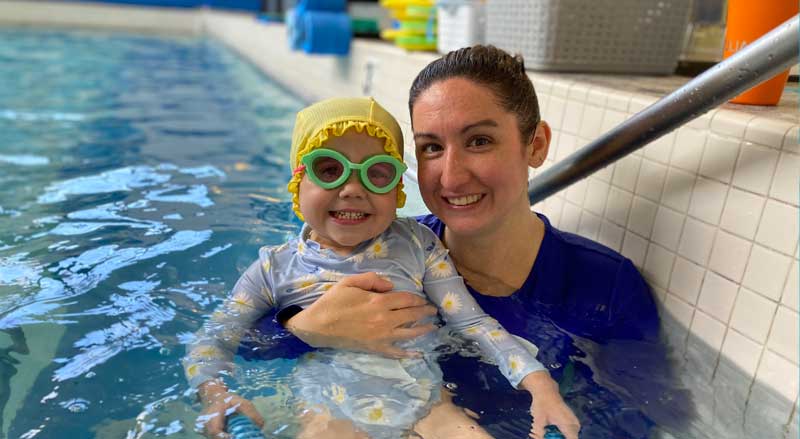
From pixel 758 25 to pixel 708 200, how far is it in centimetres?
52

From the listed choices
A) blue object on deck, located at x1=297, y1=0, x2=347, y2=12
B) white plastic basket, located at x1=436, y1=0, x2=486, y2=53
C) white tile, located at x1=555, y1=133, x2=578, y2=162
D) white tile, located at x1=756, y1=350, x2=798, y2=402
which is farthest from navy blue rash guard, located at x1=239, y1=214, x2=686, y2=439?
blue object on deck, located at x1=297, y1=0, x2=347, y2=12

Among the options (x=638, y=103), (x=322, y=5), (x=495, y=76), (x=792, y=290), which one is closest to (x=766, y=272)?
(x=792, y=290)

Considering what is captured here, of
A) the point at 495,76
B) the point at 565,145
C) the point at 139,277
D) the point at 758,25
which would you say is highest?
the point at 758,25

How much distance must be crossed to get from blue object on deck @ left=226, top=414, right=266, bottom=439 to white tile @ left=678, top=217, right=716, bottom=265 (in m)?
1.21

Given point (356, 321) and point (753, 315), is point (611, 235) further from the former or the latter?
point (356, 321)

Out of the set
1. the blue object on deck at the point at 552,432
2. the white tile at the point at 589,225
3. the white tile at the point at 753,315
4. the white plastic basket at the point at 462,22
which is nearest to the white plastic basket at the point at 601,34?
the white plastic basket at the point at 462,22

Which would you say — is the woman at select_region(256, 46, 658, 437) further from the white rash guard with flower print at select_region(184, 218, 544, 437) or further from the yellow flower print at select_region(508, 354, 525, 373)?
the yellow flower print at select_region(508, 354, 525, 373)

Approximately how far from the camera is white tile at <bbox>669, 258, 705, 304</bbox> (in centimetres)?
183

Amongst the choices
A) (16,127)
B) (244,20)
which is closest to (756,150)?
(16,127)

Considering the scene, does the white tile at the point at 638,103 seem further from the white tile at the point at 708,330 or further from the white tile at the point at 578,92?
the white tile at the point at 708,330

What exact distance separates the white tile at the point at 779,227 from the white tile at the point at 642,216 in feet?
1.25

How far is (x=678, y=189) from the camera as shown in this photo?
1919mm

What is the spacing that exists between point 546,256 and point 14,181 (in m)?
2.76

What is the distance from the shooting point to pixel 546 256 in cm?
197
